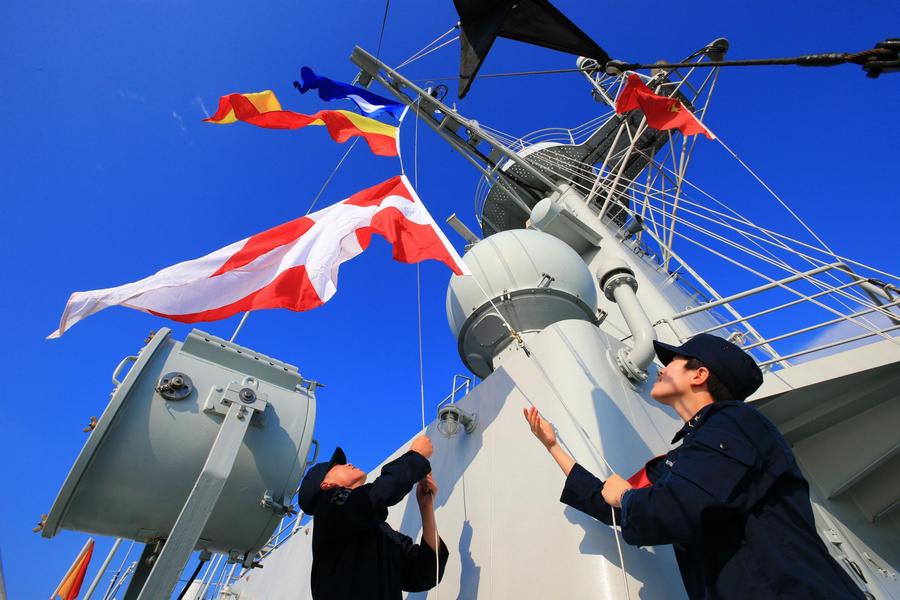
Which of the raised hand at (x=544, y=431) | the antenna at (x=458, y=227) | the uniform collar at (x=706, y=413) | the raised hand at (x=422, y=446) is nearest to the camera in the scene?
the uniform collar at (x=706, y=413)

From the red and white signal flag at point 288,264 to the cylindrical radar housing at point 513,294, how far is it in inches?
38.5

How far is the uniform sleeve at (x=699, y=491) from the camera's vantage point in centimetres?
111

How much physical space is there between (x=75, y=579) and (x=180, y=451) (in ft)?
25.2

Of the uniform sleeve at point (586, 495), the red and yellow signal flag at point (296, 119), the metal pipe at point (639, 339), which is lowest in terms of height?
the uniform sleeve at point (586, 495)

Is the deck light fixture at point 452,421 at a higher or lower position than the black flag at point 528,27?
lower

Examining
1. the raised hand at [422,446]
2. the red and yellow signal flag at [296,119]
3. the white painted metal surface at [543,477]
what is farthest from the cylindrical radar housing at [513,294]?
the raised hand at [422,446]

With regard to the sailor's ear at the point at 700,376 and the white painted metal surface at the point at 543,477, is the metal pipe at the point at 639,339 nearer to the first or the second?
the white painted metal surface at the point at 543,477

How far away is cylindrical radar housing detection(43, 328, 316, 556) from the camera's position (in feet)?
6.04

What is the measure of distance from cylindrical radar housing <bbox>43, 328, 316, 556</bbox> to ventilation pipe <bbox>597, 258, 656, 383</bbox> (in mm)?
2126

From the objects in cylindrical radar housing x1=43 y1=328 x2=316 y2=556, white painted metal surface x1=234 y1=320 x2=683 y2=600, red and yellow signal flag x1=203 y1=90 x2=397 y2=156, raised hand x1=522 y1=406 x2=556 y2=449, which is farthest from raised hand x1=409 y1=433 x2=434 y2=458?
red and yellow signal flag x1=203 y1=90 x2=397 y2=156

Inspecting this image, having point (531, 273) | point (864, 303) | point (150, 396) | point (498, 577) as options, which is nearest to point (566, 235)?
point (531, 273)

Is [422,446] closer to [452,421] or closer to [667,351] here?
[452,421]

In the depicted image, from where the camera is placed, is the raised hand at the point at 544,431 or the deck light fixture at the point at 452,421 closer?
the raised hand at the point at 544,431

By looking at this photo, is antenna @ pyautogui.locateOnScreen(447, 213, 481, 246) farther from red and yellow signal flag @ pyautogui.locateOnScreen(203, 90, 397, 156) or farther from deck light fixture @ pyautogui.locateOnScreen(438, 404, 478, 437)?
deck light fixture @ pyautogui.locateOnScreen(438, 404, 478, 437)
